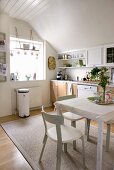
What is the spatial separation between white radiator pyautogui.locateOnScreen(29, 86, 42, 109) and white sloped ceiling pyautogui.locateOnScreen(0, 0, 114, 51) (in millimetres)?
1624

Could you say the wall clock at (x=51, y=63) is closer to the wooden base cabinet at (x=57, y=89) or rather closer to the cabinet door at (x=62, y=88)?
the wooden base cabinet at (x=57, y=89)

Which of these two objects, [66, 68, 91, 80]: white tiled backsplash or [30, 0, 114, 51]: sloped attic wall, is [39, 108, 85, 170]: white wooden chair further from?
[66, 68, 91, 80]: white tiled backsplash

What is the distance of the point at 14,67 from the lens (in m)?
4.49

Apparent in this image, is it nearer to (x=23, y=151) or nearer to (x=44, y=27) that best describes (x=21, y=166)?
(x=23, y=151)

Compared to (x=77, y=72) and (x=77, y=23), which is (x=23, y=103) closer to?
(x=77, y=72)

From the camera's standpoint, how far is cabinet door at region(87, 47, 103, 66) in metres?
3.74

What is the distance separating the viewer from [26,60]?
471 centimetres

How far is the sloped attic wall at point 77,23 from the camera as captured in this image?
290 cm

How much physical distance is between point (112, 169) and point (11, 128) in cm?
208

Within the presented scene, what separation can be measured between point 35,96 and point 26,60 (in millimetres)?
1200

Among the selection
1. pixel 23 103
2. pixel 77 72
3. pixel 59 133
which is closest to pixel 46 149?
pixel 59 133

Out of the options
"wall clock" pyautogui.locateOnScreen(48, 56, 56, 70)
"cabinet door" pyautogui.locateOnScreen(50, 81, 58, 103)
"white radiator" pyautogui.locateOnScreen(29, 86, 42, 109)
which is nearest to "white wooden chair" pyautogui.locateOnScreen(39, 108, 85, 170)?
"white radiator" pyautogui.locateOnScreen(29, 86, 42, 109)

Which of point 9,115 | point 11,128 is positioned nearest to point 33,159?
point 11,128

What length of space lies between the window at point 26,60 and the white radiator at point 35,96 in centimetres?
41
